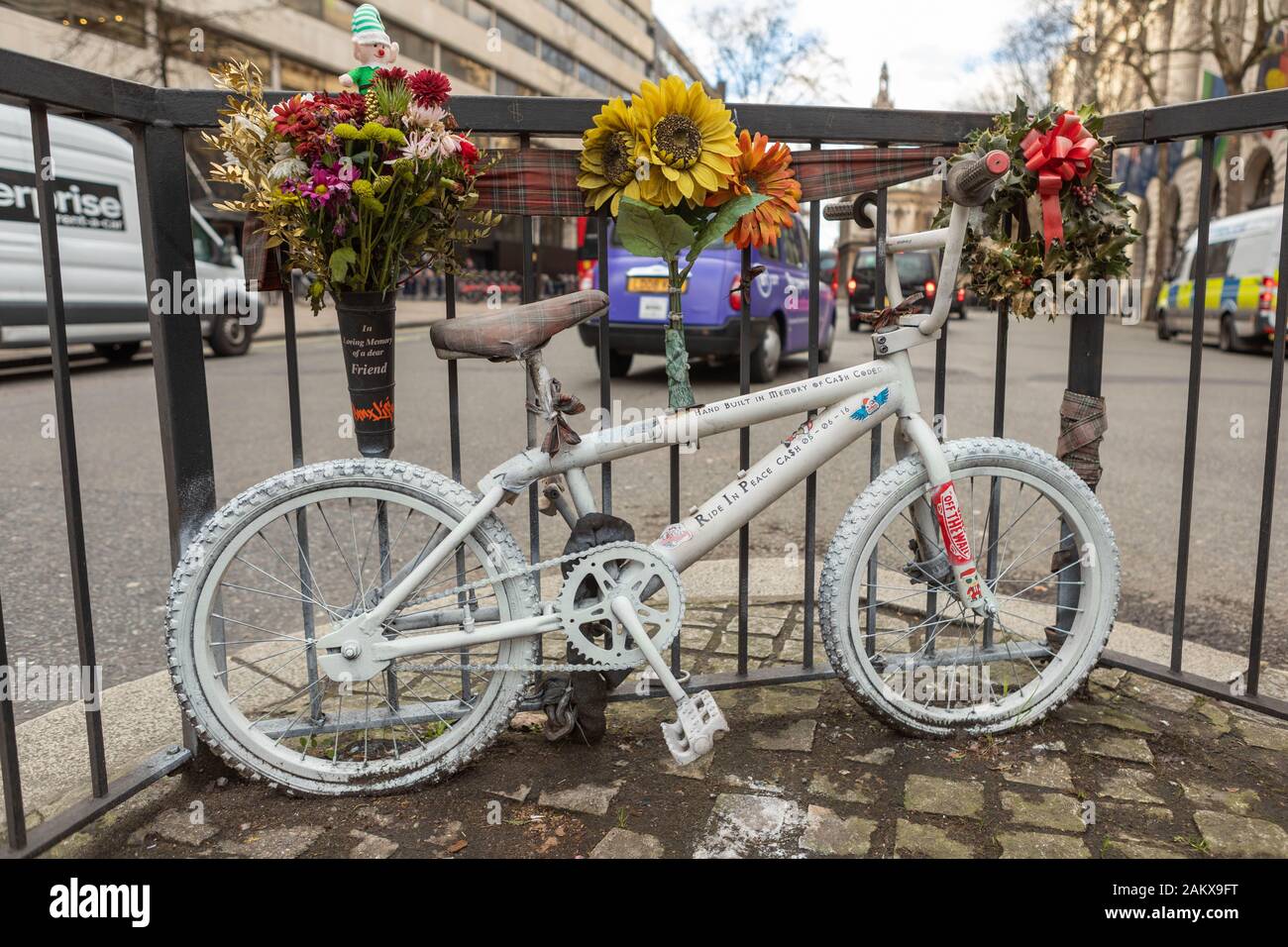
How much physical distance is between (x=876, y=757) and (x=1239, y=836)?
839mm

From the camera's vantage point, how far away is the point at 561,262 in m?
51.5

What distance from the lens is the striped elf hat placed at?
2.36 meters

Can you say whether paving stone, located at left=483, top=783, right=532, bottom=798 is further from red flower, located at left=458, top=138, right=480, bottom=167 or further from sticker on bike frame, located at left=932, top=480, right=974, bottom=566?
red flower, located at left=458, top=138, right=480, bottom=167

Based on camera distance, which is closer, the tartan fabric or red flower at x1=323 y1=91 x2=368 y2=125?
red flower at x1=323 y1=91 x2=368 y2=125

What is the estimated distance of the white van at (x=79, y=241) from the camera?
1041 centimetres

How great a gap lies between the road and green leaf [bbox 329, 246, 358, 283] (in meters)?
1.83

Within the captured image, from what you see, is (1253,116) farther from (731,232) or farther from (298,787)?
(298,787)

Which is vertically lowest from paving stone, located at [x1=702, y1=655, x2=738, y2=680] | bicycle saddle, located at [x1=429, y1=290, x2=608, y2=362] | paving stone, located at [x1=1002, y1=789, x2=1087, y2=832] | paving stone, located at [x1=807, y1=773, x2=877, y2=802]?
paving stone, located at [x1=1002, y1=789, x2=1087, y2=832]

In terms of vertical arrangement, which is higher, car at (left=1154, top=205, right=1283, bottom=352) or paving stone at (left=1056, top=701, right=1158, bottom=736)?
car at (left=1154, top=205, right=1283, bottom=352)

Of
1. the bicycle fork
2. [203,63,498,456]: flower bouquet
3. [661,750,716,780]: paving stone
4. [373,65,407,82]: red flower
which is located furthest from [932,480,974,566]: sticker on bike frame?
[373,65,407,82]: red flower

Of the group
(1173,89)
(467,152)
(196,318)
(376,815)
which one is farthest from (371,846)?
(1173,89)
